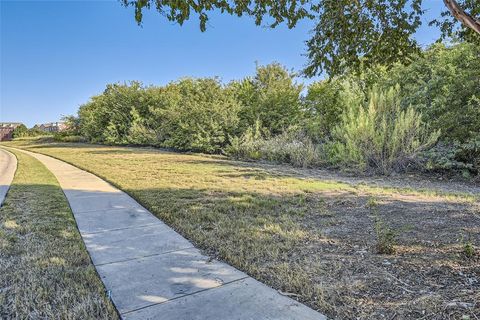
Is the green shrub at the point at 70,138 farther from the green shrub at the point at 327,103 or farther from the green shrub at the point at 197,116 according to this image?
the green shrub at the point at 327,103

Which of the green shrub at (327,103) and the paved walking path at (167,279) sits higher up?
the green shrub at (327,103)

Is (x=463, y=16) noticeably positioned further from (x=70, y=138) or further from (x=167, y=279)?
(x=70, y=138)

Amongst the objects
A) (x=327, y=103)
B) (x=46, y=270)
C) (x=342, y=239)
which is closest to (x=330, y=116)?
(x=327, y=103)

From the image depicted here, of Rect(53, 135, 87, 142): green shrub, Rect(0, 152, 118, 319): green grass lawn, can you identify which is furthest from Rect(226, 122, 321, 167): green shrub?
Rect(53, 135, 87, 142): green shrub

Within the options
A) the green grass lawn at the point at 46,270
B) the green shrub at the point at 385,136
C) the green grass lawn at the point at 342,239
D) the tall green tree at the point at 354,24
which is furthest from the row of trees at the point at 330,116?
the green grass lawn at the point at 46,270

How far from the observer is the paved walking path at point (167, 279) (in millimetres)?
2322

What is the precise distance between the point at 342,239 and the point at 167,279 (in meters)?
2.17

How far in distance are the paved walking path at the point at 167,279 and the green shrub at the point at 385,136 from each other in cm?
637

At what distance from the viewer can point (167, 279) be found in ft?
A: 9.39

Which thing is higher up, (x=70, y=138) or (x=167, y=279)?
(x=70, y=138)

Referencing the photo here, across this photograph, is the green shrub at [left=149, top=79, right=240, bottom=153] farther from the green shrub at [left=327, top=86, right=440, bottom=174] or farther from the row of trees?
the green shrub at [left=327, top=86, right=440, bottom=174]

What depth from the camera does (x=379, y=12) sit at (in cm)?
444

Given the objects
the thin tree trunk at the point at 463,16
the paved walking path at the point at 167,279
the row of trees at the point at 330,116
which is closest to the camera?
the paved walking path at the point at 167,279

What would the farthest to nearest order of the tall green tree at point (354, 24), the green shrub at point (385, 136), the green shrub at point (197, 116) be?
the green shrub at point (197, 116) < the green shrub at point (385, 136) < the tall green tree at point (354, 24)
